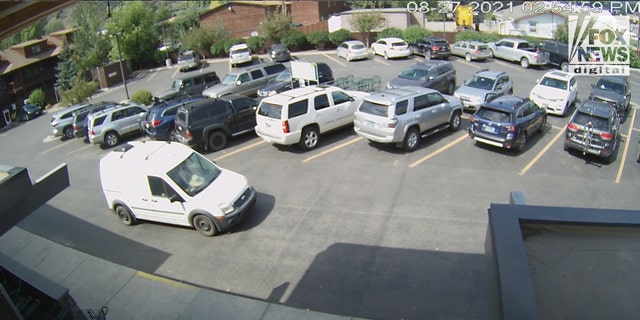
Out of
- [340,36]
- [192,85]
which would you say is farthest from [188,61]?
[192,85]

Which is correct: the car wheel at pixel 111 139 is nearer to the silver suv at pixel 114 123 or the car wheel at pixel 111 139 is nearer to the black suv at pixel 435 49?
the silver suv at pixel 114 123

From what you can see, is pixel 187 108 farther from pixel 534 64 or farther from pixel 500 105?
pixel 534 64

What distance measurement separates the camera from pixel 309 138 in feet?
50.6

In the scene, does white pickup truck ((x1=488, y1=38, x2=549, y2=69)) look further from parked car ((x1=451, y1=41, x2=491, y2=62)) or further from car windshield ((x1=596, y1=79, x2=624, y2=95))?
car windshield ((x1=596, y1=79, x2=624, y2=95))

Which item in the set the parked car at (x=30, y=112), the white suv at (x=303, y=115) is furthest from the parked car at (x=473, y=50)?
the parked car at (x=30, y=112)

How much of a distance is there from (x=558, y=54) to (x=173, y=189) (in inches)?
1060

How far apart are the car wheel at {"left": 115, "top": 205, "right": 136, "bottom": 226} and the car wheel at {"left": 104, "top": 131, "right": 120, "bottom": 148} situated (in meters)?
8.68

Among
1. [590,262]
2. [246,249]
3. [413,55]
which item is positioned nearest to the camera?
[590,262]

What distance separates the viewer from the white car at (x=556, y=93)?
18.5 metres

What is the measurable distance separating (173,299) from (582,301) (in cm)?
696

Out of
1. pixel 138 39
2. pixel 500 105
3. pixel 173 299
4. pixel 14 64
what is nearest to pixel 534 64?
pixel 500 105

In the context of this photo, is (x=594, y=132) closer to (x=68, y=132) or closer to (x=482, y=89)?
(x=482, y=89)

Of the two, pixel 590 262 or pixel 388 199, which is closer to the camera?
pixel 590 262

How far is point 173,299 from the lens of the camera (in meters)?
8.63
